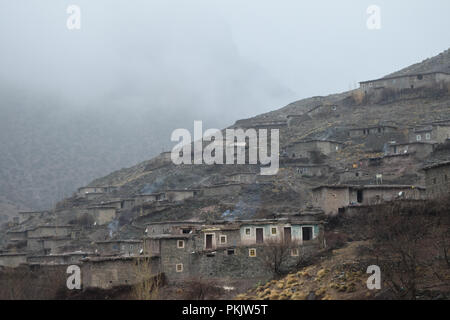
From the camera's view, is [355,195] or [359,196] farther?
[359,196]

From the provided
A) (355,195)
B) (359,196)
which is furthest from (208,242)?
(359,196)

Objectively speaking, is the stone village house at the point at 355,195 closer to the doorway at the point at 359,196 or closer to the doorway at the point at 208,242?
the doorway at the point at 359,196

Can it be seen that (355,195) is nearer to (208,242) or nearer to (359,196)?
(359,196)

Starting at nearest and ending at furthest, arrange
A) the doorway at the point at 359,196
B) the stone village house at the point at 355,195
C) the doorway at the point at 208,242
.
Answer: the doorway at the point at 208,242, the stone village house at the point at 355,195, the doorway at the point at 359,196

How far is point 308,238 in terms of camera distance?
134 feet

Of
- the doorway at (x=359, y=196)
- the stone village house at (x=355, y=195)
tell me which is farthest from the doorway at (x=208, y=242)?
the doorway at (x=359, y=196)

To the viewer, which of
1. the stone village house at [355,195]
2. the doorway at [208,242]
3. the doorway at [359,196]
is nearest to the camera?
the doorway at [208,242]

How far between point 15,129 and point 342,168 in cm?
13427

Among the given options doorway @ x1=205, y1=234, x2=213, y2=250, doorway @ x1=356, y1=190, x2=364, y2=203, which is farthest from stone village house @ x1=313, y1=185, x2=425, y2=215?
doorway @ x1=205, y1=234, x2=213, y2=250

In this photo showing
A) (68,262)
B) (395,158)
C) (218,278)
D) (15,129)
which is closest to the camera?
(218,278)

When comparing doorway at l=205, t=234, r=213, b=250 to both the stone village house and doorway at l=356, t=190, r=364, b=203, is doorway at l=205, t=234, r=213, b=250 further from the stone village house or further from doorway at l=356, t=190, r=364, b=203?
doorway at l=356, t=190, r=364, b=203
